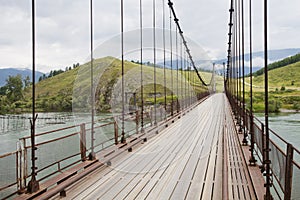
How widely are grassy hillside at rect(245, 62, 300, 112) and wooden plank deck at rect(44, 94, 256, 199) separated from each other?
53.7 feet

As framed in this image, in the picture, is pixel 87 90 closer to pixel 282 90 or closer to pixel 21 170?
pixel 21 170

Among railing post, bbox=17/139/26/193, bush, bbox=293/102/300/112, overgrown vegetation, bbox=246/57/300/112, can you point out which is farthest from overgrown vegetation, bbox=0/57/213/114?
bush, bbox=293/102/300/112

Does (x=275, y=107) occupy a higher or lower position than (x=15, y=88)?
lower

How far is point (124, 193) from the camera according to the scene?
2.57 meters

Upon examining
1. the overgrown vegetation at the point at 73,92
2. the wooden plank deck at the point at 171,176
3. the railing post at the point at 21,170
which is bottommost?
the wooden plank deck at the point at 171,176

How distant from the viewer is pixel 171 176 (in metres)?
3.12

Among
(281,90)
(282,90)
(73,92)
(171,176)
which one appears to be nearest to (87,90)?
(73,92)

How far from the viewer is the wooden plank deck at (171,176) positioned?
2.54 metres

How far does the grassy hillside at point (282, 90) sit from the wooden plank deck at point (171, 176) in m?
16.4

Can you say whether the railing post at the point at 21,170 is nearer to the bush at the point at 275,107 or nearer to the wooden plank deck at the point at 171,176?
the wooden plank deck at the point at 171,176

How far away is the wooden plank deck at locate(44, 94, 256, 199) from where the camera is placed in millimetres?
2537

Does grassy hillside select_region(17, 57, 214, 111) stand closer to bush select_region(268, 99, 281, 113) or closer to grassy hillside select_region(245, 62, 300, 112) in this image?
bush select_region(268, 99, 281, 113)

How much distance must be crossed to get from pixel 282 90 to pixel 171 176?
28276mm

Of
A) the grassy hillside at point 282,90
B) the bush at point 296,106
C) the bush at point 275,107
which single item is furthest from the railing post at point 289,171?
the bush at point 296,106
